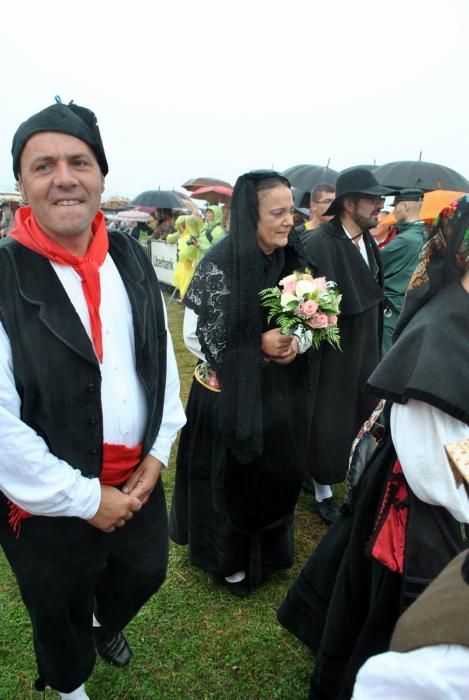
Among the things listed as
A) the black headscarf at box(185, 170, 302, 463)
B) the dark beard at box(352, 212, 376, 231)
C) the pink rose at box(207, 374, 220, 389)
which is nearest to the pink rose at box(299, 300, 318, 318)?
the black headscarf at box(185, 170, 302, 463)

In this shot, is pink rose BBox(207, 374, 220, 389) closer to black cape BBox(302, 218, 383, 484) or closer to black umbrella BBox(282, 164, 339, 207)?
black cape BBox(302, 218, 383, 484)

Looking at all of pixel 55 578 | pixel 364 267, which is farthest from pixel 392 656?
pixel 364 267

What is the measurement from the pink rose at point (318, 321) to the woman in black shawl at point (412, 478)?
2.36ft

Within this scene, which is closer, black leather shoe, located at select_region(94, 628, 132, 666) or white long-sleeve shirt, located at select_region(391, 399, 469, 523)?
white long-sleeve shirt, located at select_region(391, 399, 469, 523)

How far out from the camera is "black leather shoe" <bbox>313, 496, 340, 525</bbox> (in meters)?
3.68

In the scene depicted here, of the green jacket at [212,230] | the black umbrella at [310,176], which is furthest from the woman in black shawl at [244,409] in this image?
the black umbrella at [310,176]

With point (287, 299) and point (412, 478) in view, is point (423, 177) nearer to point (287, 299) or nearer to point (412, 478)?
point (287, 299)

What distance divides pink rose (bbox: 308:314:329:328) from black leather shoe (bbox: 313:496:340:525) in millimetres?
1698

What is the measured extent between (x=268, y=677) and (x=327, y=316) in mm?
1802

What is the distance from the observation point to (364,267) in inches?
143

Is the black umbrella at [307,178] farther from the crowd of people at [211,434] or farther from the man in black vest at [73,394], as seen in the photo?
the man in black vest at [73,394]

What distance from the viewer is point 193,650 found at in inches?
99.9

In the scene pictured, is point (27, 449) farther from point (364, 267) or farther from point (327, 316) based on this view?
point (364, 267)

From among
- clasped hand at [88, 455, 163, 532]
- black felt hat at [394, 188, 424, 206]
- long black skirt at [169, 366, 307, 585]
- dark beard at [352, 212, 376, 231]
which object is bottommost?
long black skirt at [169, 366, 307, 585]
